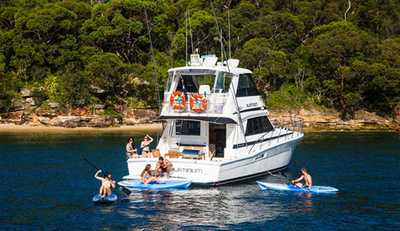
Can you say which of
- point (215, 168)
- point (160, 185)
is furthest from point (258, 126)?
point (160, 185)

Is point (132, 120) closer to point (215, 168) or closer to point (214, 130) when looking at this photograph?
point (214, 130)

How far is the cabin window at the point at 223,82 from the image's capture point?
108 feet

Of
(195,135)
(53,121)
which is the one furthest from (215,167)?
(53,121)

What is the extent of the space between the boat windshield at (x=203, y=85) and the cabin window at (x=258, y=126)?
8.44ft

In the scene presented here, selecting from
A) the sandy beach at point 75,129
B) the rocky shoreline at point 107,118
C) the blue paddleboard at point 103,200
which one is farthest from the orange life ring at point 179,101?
the rocky shoreline at point 107,118

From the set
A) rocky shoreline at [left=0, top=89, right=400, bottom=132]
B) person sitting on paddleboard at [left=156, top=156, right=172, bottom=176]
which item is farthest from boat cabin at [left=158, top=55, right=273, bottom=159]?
rocky shoreline at [left=0, top=89, right=400, bottom=132]

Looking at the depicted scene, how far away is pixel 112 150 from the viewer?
47.1 m

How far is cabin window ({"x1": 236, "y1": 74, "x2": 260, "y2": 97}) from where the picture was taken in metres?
33.8

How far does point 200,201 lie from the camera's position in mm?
27641

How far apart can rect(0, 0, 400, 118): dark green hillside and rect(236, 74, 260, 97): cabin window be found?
107 feet

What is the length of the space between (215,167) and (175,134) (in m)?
4.53

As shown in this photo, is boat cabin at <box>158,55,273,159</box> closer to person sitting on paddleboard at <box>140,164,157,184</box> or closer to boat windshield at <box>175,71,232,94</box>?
boat windshield at <box>175,71,232,94</box>

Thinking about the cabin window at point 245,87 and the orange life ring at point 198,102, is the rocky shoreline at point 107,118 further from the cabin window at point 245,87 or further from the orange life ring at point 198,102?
the orange life ring at point 198,102

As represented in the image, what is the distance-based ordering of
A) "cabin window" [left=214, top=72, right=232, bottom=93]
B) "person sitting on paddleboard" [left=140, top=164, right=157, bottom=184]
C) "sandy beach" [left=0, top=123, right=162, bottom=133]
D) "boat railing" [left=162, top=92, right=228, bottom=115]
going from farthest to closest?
"sandy beach" [left=0, top=123, right=162, bottom=133], "cabin window" [left=214, top=72, right=232, bottom=93], "boat railing" [left=162, top=92, right=228, bottom=115], "person sitting on paddleboard" [left=140, top=164, right=157, bottom=184]
